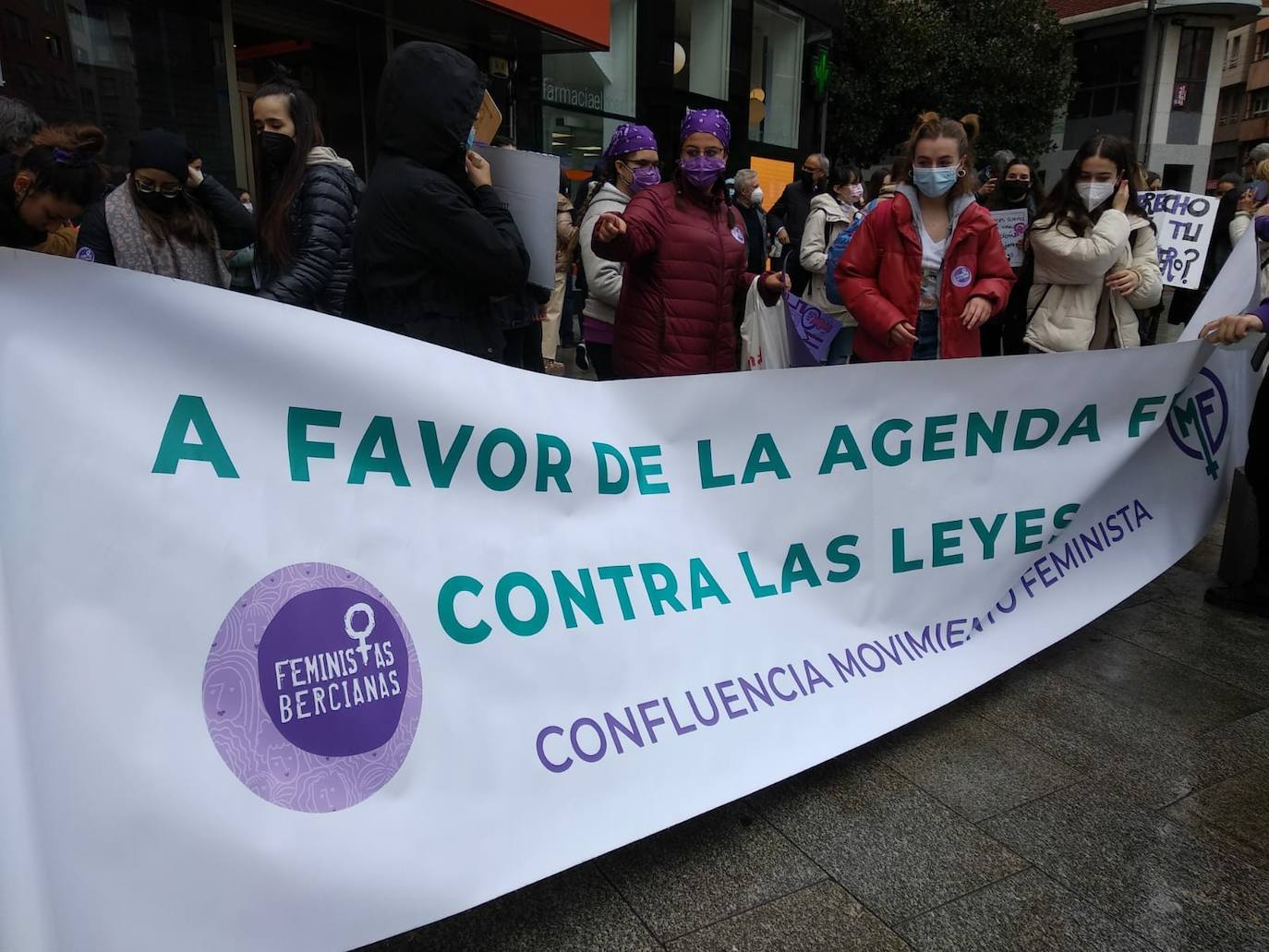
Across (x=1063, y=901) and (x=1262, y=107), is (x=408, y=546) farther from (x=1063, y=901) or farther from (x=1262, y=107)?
(x=1262, y=107)

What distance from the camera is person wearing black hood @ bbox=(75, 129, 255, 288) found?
3272mm

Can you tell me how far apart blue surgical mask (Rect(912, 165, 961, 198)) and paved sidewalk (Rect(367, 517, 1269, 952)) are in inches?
71.7

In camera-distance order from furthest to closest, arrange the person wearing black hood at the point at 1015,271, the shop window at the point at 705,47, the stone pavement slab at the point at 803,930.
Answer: the shop window at the point at 705,47
the person wearing black hood at the point at 1015,271
the stone pavement slab at the point at 803,930

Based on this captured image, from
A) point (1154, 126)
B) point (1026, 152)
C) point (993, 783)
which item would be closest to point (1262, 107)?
point (1154, 126)

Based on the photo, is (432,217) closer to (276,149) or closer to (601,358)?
(276,149)

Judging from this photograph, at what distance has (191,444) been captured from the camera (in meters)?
1.73

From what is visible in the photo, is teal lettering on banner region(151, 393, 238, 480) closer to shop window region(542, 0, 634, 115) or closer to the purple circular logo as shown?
the purple circular logo

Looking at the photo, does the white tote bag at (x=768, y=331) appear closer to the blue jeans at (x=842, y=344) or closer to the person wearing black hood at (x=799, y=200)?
the blue jeans at (x=842, y=344)

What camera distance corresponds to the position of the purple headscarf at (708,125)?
3.63m

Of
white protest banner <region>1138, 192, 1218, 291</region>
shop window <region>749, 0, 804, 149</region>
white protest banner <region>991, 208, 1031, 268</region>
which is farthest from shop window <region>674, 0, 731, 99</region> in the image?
white protest banner <region>991, 208, 1031, 268</region>

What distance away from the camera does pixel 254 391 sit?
1.81m

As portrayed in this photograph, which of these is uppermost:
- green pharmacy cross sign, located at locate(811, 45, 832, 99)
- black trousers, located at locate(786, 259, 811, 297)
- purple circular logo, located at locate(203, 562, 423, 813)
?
green pharmacy cross sign, located at locate(811, 45, 832, 99)

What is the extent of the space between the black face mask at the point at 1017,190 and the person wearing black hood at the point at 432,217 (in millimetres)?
4337

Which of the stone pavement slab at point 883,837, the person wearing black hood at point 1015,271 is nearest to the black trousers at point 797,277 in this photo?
the person wearing black hood at point 1015,271
